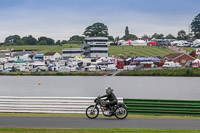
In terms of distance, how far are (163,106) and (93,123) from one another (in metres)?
4.63

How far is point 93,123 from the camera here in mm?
17766

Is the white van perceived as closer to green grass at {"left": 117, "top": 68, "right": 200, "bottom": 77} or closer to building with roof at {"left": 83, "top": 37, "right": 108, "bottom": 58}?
green grass at {"left": 117, "top": 68, "right": 200, "bottom": 77}

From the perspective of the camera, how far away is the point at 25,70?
96062 mm

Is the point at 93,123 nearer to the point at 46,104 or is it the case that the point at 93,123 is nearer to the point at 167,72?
the point at 46,104

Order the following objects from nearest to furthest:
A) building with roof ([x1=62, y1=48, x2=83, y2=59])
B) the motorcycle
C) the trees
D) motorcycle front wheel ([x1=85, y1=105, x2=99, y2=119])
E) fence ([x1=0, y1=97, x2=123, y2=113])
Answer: the motorcycle, motorcycle front wheel ([x1=85, y1=105, x2=99, y2=119]), fence ([x1=0, y1=97, x2=123, y2=113]), building with roof ([x1=62, y1=48, x2=83, y2=59]), the trees

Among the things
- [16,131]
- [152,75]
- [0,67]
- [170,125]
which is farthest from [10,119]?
[0,67]

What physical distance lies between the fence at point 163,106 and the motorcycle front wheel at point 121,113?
1.64m

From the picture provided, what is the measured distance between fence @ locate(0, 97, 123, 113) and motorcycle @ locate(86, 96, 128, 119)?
1.26 m

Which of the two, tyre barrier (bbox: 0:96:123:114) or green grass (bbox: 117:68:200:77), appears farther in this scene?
green grass (bbox: 117:68:200:77)

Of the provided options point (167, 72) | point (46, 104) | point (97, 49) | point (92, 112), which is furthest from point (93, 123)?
point (97, 49)

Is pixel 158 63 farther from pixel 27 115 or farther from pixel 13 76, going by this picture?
pixel 27 115

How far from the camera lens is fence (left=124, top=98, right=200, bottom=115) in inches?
800

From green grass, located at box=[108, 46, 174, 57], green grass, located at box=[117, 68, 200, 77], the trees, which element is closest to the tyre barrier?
green grass, located at box=[117, 68, 200, 77]

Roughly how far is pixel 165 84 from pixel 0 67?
4681 centimetres
